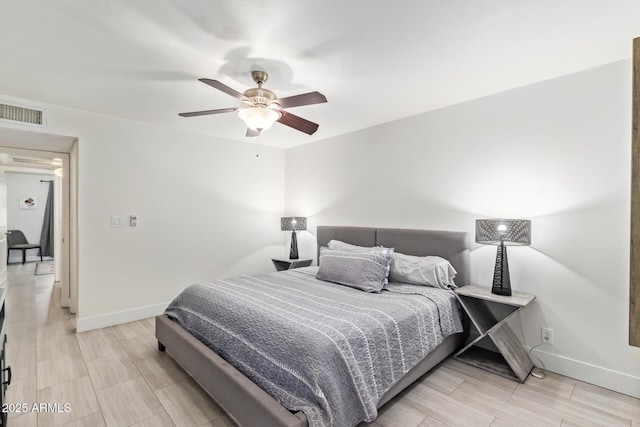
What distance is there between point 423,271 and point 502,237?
72 cm

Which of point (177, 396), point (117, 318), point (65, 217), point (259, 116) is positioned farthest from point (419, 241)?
point (65, 217)

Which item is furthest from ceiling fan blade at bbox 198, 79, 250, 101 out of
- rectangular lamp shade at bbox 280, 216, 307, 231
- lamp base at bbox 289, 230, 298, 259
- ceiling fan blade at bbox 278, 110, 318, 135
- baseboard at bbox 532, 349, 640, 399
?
baseboard at bbox 532, 349, 640, 399

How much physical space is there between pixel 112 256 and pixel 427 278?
11.3 ft

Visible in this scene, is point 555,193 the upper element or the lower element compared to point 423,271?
upper

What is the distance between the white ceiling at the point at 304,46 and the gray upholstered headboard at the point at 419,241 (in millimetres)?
1358

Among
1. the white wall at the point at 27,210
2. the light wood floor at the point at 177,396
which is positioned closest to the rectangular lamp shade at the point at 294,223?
the light wood floor at the point at 177,396

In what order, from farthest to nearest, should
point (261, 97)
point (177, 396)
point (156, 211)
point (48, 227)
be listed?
point (48, 227)
point (156, 211)
point (261, 97)
point (177, 396)

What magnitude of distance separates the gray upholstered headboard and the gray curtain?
7.62 meters

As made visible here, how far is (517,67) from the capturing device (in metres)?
2.30

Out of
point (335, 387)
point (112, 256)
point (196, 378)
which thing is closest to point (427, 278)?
point (335, 387)

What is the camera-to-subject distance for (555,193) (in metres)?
2.50

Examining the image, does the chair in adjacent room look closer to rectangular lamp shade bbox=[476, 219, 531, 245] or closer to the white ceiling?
the white ceiling

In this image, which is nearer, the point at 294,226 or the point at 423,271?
the point at 423,271

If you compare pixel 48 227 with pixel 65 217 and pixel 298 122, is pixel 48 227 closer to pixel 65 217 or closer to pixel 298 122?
pixel 65 217
